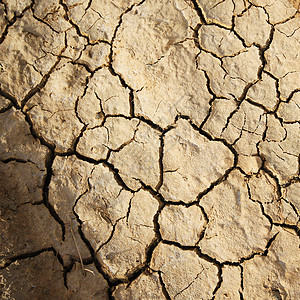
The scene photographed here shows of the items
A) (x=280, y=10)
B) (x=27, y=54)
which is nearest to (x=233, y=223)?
(x=280, y=10)

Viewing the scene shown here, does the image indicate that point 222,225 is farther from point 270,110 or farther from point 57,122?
point 57,122

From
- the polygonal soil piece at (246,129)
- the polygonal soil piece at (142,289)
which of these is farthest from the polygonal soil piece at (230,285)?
the polygonal soil piece at (246,129)

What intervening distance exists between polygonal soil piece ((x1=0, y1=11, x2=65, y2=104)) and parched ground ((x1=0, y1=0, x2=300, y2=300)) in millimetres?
11

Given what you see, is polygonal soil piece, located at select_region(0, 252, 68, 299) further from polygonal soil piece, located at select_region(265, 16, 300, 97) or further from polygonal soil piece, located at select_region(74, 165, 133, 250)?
polygonal soil piece, located at select_region(265, 16, 300, 97)

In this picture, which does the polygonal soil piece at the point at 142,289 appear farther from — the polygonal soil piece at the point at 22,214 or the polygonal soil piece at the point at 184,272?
the polygonal soil piece at the point at 22,214

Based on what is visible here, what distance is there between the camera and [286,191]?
2.06 meters

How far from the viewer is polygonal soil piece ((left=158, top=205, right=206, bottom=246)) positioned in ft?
6.62

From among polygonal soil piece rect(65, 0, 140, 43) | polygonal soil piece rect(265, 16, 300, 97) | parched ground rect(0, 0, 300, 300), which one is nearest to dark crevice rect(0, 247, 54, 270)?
parched ground rect(0, 0, 300, 300)

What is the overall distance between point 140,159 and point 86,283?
38.5 inches

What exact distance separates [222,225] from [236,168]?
45cm

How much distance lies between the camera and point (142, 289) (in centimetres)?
194

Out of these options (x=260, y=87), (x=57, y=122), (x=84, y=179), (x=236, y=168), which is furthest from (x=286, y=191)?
(x=57, y=122)

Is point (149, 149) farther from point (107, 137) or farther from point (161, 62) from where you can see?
point (161, 62)

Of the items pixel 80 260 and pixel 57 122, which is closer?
pixel 80 260
